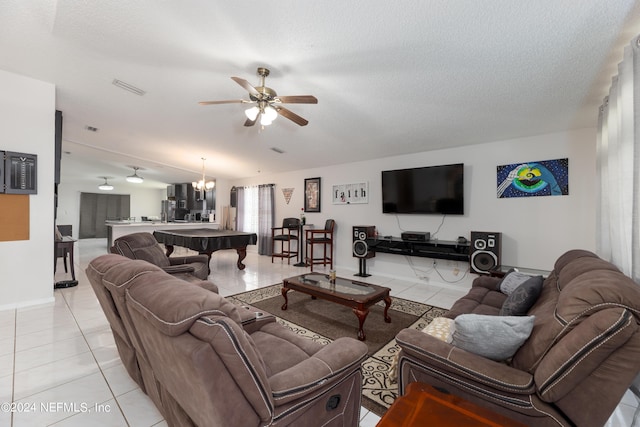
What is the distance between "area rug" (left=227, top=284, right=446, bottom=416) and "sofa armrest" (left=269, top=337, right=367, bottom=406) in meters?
0.71

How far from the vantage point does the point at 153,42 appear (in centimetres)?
244

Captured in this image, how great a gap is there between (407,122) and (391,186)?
1.39m

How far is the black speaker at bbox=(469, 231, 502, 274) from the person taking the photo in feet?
11.3

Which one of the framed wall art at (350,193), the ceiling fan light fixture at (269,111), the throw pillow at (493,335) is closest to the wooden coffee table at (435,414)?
the throw pillow at (493,335)

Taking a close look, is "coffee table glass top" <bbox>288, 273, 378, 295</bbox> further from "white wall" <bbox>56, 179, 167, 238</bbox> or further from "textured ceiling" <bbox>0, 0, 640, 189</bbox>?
"white wall" <bbox>56, 179, 167, 238</bbox>

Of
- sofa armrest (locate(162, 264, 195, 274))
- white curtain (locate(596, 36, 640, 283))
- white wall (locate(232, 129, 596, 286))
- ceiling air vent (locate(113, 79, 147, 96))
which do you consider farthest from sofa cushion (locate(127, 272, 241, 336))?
white wall (locate(232, 129, 596, 286))

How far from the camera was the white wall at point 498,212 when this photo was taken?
10.8ft

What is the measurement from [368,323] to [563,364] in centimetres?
204

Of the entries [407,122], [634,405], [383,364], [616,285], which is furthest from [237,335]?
[407,122]

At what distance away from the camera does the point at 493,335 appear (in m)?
1.25

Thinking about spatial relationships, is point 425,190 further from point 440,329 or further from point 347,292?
point 440,329

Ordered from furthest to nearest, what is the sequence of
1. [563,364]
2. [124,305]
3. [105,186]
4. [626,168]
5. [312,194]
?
[105,186] < [312,194] < [626,168] < [124,305] < [563,364]

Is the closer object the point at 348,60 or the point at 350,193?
the point at 348,60

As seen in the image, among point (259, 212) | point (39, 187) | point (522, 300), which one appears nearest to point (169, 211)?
point (259, 212)
